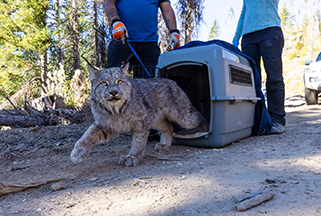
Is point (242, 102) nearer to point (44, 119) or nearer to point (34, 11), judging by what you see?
point (44, 119)

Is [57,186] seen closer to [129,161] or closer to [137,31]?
[129,161]

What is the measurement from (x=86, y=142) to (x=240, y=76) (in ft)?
7.89

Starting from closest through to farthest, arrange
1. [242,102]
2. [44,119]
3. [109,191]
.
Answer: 1. [109,191]
2. [242,102]
3. [44,119]

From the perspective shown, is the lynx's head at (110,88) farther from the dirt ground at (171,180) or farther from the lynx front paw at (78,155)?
the dirt ground at (171,180)

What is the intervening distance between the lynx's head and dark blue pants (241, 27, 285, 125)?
2647mm

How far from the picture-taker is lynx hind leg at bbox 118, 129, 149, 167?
2.79 meters

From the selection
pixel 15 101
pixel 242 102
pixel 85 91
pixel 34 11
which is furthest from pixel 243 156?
pixel 34 11

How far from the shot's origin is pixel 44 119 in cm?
532

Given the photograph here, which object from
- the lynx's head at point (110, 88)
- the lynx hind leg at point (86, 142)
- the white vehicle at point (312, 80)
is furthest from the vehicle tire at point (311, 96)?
the lynx hind leg at point (86, 142)

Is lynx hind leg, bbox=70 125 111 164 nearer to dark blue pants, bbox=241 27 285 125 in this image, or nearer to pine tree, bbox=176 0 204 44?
dark blue pants, bbox=241 27 285 125

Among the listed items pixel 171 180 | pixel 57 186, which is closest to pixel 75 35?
pixel 57 186

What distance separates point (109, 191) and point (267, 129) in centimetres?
309

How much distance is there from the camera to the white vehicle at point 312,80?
8461 mm

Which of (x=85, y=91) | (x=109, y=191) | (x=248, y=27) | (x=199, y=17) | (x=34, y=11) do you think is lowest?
(x=109, y=191)
